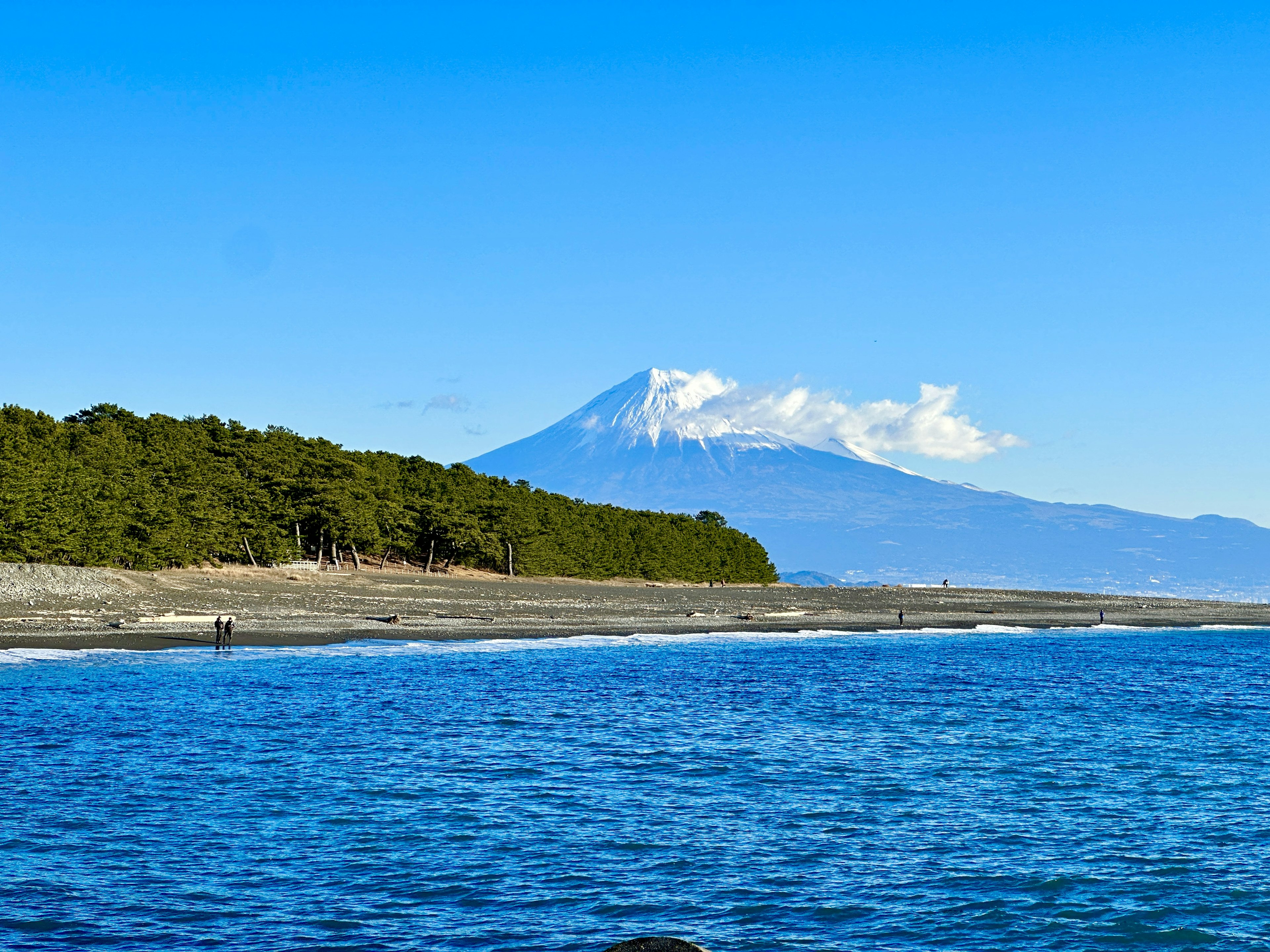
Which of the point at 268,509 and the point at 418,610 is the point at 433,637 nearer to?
the point at 418,610

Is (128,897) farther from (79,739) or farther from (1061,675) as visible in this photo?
(1061,675)

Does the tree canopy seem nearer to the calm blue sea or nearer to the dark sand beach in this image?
the dark sand beach

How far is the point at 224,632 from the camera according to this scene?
210ft

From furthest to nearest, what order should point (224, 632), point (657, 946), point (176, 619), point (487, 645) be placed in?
point (487, 645) → point (176, 619) → point (224, 632) → point (657, 946)

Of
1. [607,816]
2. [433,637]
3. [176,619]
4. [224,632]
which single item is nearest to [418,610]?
[433,637]

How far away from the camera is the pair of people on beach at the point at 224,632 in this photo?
62875mm

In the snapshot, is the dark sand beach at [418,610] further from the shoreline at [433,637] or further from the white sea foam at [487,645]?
the white sea foam at [487,645]

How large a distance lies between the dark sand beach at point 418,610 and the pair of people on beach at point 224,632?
206 centimetres

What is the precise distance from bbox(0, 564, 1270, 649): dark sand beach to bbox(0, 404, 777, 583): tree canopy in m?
4.59

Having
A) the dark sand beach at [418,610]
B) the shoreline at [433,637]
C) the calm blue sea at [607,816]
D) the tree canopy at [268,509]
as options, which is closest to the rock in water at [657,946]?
the calm blue sea at [607,816]

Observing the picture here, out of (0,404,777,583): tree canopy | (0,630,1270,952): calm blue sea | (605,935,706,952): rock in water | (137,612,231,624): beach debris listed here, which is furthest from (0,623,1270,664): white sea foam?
(605,935,706,952): rock in water

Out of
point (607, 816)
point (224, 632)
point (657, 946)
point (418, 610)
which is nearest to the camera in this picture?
point (657, 946)

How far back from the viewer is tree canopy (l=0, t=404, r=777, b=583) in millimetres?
87688

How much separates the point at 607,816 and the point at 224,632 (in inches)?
1743
